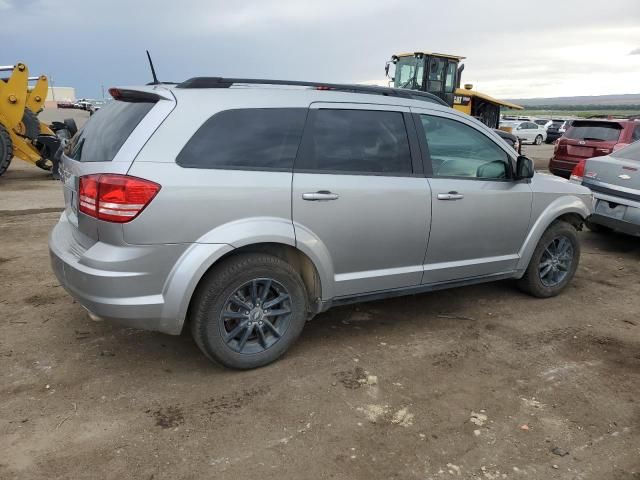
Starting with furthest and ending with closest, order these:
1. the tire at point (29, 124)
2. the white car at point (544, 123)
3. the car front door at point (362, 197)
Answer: the white car at point (544, 123)
the tire at point (29, 124)
the car front door at point (362, 197)

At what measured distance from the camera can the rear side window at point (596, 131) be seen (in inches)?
420

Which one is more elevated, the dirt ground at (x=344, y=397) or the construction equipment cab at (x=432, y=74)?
the construction equipment cab at (x=432, y=74)

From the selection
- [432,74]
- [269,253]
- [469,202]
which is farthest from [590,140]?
[269,253]

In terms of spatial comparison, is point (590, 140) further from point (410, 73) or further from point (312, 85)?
point (312, 85)

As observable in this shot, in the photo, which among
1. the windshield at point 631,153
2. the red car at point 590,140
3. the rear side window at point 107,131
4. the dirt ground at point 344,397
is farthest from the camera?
the red car at point 590,140

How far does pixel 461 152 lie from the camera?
4.29 m

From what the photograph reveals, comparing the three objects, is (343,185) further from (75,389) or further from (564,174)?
(564,174)

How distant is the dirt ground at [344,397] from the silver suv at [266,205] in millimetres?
399

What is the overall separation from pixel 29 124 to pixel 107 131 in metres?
9.62

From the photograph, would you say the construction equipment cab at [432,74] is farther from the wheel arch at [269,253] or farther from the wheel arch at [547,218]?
the wheel arch at [269,253]

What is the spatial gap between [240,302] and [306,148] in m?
1.09

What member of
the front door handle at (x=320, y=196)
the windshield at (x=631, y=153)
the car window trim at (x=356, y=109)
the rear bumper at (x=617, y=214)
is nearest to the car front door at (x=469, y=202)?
the car window trim at (x=356, y=109)

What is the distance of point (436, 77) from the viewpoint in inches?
648

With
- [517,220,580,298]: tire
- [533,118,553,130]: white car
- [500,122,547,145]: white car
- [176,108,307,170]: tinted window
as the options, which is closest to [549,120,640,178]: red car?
[517,220,580,298]: tire
